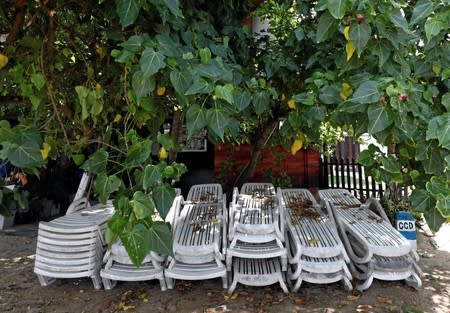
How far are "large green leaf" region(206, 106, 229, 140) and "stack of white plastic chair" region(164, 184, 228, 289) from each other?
191cm

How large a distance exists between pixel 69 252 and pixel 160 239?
250 cm

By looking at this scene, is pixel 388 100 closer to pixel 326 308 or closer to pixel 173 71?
pixel 173 71

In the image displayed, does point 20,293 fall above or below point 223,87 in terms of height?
below

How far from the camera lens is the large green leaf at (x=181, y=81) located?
5.47ft

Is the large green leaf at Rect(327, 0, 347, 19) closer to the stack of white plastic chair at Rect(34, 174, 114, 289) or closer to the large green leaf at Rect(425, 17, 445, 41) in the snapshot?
the large green leaf at Rect(425, 17, 445, 41)

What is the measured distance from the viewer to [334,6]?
1.54 m

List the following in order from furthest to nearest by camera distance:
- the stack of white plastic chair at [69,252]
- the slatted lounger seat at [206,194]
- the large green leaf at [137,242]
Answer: the slatted lounger seat at [206,194], the stack of white plastic chair at [69,252], the large green leaf at [137,242]

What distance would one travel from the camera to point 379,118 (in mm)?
1656

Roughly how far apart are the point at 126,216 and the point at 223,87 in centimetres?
73

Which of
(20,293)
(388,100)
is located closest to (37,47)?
(388,100)

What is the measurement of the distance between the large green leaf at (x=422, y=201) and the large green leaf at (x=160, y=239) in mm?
1247

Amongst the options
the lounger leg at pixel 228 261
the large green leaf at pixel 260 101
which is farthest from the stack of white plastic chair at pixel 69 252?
the large green leaf at pixel 260 101

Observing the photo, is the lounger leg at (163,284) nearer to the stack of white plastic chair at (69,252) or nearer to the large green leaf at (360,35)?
the stack of white plastic chair at (69,252)

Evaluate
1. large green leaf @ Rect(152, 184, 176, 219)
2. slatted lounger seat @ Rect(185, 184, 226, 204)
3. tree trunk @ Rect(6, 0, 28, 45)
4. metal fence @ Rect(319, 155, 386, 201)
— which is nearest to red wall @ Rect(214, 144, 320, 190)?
metal fence @ Rect(319, 155, 386, 201)
